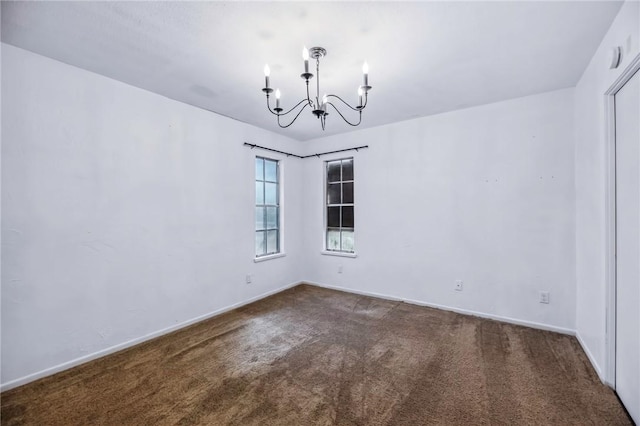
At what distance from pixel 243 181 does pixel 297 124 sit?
45.5 inches

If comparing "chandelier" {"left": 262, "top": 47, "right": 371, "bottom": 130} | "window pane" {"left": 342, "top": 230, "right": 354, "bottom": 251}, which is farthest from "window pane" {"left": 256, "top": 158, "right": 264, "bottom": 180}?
"window pane" {"left": 342, "top": 230, "right": 354, "bottom": 251}

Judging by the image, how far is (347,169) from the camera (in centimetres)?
472

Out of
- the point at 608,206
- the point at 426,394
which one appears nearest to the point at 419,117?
the point at 608,206

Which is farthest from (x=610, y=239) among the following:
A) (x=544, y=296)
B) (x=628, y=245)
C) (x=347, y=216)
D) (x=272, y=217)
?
(x=272, y=217)

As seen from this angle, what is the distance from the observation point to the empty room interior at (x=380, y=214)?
1.89m

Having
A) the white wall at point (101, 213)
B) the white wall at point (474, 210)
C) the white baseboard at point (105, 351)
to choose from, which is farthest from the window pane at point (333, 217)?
the white baseboard at point (105, 351)

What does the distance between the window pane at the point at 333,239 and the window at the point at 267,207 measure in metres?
0.89

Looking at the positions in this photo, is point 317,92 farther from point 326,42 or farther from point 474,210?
point 474,210

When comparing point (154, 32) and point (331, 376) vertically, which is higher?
point (154, 32)

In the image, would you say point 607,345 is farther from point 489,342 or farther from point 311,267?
point 311,267

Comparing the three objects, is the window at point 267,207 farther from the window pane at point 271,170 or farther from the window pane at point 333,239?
the window pane at point 333,239

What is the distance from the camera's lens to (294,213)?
4945mm

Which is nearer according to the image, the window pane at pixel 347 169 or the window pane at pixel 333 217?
the window pane at pixel 347 169

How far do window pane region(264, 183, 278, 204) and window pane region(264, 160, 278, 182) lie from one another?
98 mm
